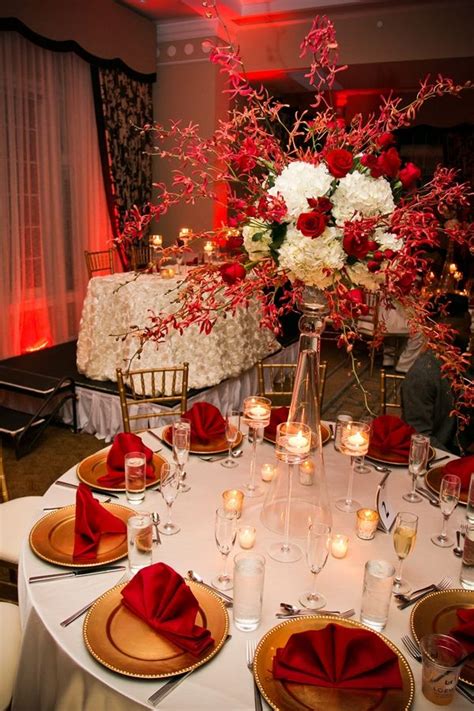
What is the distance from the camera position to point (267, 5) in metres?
6.11

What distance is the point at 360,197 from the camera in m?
1.42

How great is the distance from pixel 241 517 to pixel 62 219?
4582 millimetres

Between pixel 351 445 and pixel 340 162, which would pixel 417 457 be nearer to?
pixel 351 445

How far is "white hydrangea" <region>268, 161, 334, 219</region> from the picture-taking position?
4.70ft

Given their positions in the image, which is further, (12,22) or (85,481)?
(12,22)

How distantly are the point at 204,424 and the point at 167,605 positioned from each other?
39.0 inches

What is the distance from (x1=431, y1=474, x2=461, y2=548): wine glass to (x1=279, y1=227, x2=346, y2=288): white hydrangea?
0.66m

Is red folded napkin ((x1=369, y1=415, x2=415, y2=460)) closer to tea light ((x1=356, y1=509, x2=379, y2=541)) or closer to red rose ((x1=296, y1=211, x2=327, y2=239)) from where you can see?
tea light ((x1=356, y1=509, x2=379, y2=541))

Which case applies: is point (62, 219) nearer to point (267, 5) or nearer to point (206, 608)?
point (267, 5)

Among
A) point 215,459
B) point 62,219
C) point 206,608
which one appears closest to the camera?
point 206,608

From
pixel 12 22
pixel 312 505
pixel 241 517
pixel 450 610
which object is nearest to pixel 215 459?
pixel 241 517

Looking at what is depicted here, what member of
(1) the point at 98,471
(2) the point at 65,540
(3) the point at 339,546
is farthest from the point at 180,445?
(3) the point at 339,546

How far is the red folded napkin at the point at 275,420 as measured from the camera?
2.29 m

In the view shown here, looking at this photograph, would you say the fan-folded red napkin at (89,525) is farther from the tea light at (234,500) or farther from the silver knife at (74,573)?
the tea light at (234,500)
